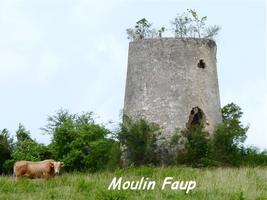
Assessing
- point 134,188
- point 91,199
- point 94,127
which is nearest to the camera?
point 91,199

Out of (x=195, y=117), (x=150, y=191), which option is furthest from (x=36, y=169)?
(x=195, y=117)

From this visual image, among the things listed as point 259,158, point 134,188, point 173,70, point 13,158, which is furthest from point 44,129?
point 134,188

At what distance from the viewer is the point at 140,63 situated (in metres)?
26.2

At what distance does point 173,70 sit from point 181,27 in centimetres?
169

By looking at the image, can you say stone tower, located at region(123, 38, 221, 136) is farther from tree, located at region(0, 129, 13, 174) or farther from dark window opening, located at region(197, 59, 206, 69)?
tree, located at region(0, 129, 13, 174)

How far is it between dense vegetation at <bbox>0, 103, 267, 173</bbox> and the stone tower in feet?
1.55

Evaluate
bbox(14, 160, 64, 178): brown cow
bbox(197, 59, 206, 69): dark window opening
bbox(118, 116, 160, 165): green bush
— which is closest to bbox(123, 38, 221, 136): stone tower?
bbox(197, 59, 206, 69): dark window opening

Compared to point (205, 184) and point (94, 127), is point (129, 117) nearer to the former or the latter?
point (94, 127)

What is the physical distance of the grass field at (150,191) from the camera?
15.9 meters

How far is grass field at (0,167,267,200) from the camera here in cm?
1593

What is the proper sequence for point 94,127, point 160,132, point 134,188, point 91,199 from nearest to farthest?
point 91,199, point 134,188, point 160,132, point 94,127

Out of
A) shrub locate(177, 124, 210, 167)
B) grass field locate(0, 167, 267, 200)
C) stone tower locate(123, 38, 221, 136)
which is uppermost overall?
stone tower locate(123, 38, 221, 136)

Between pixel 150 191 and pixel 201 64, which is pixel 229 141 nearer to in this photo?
pixel 201 64

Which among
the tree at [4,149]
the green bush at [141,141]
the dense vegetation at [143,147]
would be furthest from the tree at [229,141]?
the tree at [4,149]
